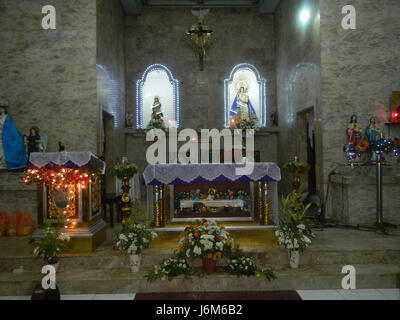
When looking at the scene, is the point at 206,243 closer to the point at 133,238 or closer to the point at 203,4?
the point at 133,238

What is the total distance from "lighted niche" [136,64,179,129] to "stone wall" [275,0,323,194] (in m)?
3.75

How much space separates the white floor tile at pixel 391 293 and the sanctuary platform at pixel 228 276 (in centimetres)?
8

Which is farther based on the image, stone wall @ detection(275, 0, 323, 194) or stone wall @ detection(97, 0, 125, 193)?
stone wall @ detection(97, 0, 125, 193)

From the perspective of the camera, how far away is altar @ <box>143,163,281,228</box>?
589cm

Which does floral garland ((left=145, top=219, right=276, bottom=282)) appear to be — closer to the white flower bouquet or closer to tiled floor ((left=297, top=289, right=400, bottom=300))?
the white flower bouquet

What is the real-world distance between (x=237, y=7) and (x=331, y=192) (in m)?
7.86

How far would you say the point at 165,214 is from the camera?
656 centimetres

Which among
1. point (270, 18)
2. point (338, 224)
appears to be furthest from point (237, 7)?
point (338, 224)

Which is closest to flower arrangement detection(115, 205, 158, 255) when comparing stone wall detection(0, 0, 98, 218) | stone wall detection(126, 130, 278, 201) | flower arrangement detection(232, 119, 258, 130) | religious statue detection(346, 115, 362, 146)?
stone wall detection(0, 0, 98, 218)

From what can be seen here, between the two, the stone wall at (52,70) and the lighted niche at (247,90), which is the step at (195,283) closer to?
the stone wall at (52,70)

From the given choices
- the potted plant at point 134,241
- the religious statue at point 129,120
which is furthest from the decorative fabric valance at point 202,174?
the religious statue at point 129,120

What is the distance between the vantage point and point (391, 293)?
4.34 meters

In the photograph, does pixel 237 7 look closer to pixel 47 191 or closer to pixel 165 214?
pixel 165 214

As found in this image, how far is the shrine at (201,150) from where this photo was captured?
4.61m
